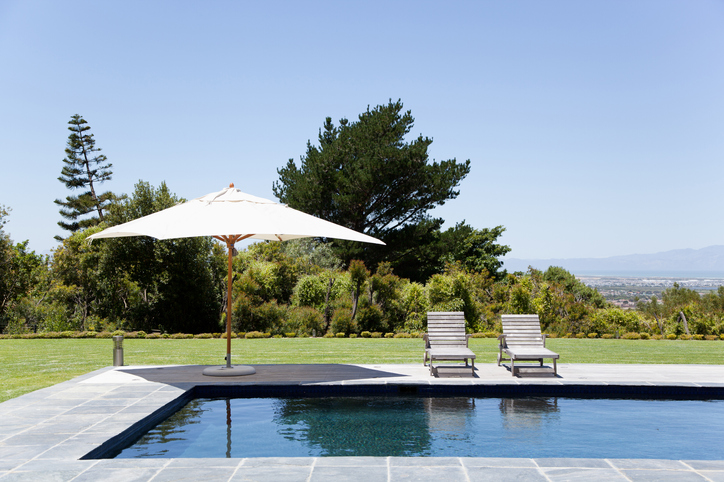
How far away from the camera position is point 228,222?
23.4 feet

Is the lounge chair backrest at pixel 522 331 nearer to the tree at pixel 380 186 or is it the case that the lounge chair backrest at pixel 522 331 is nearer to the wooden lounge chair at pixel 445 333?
the wooden lounge chair at pixel 445 333

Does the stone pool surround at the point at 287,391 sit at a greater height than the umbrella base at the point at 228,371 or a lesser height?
lesser

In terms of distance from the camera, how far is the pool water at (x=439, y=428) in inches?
Result: 208

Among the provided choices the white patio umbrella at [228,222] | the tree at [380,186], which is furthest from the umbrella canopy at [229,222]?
the tree at [380,186]

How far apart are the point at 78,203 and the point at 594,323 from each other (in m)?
31.9

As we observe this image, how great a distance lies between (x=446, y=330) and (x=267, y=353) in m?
4.04

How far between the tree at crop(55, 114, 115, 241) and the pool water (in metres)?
33.6

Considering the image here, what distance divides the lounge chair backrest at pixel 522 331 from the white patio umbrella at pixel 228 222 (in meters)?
2.64

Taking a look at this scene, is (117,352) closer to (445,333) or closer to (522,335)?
(445,333)

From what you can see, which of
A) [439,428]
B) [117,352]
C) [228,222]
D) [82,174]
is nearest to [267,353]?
[117,352]

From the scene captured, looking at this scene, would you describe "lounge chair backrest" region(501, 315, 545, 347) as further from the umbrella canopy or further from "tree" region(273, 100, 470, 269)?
"tree" region(273, 100, 470, 269)

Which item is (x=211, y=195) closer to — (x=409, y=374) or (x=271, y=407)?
(x=271, y=407)

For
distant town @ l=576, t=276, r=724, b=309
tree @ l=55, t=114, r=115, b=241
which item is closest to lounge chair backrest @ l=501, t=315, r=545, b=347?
distant town @ l=576, t=276, r=724, b=309

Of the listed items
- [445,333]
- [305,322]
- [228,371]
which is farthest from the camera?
[305,322]
